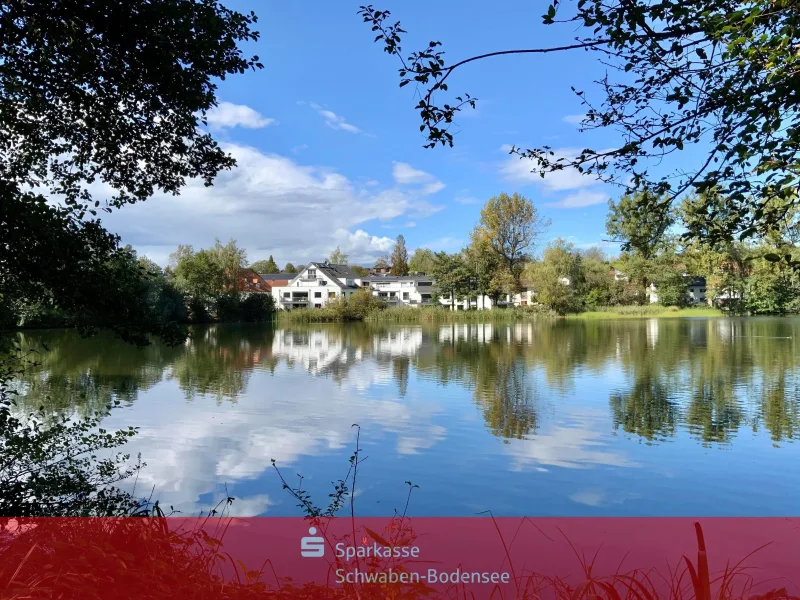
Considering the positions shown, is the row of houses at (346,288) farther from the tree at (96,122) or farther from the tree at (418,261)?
the tree at (96,122)

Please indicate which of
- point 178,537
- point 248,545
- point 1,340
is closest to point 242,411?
point 1,340

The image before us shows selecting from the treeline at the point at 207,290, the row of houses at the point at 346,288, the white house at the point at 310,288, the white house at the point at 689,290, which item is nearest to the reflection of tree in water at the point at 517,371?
the treeline at the point at 207,290

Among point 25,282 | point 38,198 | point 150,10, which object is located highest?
point 150,10

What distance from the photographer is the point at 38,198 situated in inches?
139

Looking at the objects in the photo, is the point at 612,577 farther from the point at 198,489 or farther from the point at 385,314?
the point at 385,314

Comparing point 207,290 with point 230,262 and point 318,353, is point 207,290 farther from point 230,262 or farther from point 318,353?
point 318,353

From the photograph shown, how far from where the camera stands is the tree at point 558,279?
4547cm

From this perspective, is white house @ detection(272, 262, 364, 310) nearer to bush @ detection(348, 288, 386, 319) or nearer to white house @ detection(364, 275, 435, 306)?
white house @ detection(364, 275, 435, 306)

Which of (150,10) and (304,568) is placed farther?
(150,10)

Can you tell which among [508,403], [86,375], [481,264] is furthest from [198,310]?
[508,403]

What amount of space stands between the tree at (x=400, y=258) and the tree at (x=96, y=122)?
80.6 metres

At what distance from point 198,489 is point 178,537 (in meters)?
3.87

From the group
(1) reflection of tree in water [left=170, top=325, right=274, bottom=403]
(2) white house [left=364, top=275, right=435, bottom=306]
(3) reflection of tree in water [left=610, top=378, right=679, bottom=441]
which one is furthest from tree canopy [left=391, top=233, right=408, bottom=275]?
(3) reflection of tree in water [left=610, top=378, right=679, bottom=441]

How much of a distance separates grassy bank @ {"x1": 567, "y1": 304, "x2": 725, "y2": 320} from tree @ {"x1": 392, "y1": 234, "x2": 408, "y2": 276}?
40857 millimetres
